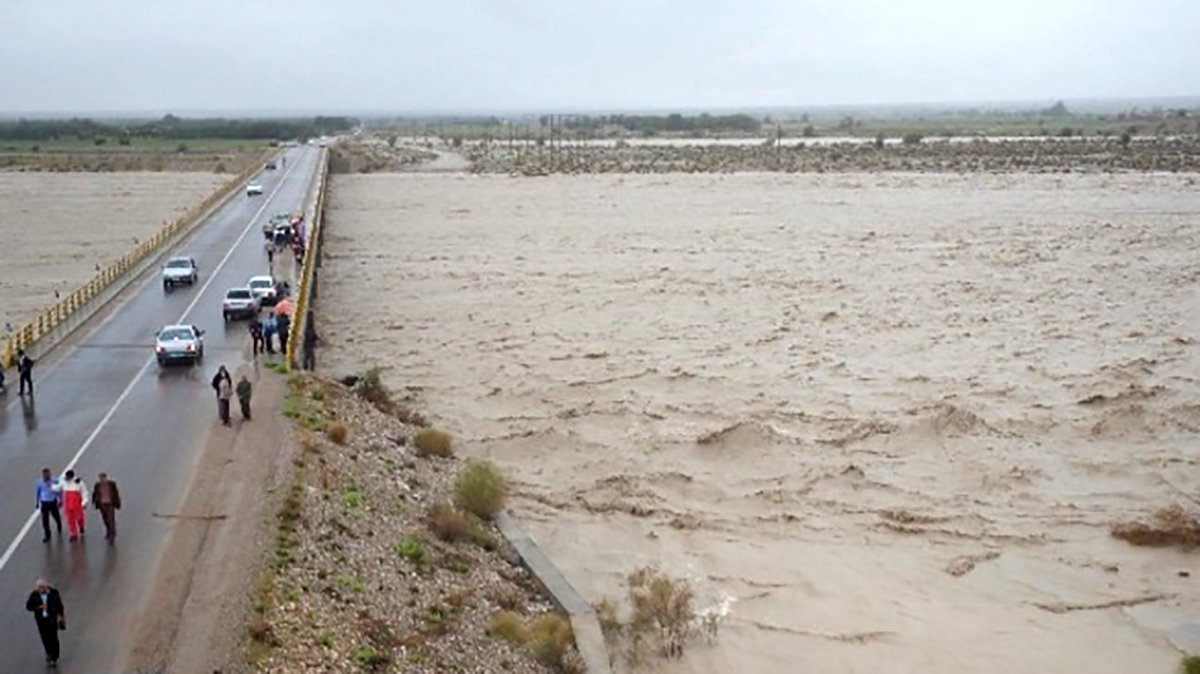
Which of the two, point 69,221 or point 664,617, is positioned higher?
point 69,221

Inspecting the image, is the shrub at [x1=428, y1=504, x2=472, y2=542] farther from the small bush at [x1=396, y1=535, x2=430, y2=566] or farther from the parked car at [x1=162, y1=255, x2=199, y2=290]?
the parked car at [x1=162, y1=255, x2=199, y2=290]

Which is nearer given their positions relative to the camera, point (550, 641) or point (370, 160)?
point (550, 641)

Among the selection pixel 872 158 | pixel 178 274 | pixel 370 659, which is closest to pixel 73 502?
pixel 370 659

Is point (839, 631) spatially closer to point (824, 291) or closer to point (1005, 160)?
point (824, 291)

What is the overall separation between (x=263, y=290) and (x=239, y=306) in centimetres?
321

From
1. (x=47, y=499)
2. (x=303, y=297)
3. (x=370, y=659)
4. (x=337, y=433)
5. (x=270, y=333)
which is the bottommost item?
(x=370, y=659)

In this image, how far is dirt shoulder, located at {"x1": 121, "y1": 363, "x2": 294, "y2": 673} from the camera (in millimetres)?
14047

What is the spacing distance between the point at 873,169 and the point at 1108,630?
4184 inches

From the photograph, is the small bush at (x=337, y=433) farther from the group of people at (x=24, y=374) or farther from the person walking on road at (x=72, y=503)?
the group of people at (x=24, y=374)

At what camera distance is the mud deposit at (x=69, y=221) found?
50375mm

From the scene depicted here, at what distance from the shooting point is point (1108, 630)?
18922 mm

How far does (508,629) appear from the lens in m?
16.8

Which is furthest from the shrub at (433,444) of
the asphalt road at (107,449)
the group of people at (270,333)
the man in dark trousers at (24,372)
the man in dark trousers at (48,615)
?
the man in dark trousers at (48,615)

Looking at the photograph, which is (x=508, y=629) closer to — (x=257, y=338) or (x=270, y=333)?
(x=257, y=338)
